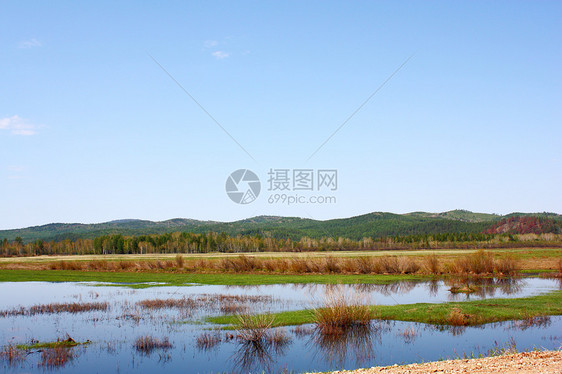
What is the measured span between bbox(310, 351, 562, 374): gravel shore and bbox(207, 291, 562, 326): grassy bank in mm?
7123

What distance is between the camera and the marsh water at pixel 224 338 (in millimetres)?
13914

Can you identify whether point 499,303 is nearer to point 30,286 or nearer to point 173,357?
point 173,357

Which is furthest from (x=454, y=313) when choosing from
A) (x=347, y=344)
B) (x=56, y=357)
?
(x=56, y=357)

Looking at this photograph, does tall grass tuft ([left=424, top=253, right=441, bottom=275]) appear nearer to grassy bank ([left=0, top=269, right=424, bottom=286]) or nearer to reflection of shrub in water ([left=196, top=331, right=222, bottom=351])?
grassy bank ([left=0, top=269, right=424, bottom=286])

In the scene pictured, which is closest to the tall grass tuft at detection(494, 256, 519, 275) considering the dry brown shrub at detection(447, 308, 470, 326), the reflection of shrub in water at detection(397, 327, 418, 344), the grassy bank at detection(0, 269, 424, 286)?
the grassy bank at detection(0, 269, 424, 286)

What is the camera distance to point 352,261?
4291cm

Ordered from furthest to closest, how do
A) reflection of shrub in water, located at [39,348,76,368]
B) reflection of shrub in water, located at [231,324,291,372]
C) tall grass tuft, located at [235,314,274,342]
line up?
tall grass tuft, located at [235,314,274,342] < reflection of shrub in water, located at [231,324,291,372] < reflection of shrub in water, located at [39,348,76,368]

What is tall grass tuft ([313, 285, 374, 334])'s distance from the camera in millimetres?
17891

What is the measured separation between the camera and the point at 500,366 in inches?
407

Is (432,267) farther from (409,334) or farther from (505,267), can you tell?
(409,334)

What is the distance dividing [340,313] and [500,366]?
8.17 metres

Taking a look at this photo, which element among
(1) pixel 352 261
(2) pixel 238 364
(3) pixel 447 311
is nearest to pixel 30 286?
(1) pixel 352 261

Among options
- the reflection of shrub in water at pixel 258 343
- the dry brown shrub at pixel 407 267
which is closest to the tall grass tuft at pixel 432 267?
the dry brown shrub at pixel 407 267

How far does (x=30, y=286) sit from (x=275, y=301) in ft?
75.9
